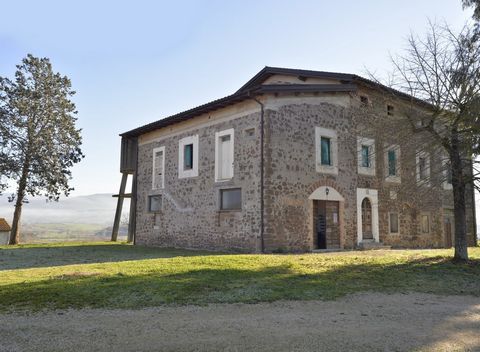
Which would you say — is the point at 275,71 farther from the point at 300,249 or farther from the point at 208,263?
the point at 208,263

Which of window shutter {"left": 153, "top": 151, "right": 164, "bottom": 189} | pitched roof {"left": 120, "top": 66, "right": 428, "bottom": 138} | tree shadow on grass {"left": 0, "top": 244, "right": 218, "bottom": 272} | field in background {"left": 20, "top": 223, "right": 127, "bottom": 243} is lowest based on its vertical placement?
field in background {"left": 20, "top": 223, "right": 127, "bottom": 243}

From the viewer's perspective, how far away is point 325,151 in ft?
55.9

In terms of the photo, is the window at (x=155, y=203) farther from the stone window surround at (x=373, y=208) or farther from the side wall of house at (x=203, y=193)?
the stone window surround at (x=373, y=208)

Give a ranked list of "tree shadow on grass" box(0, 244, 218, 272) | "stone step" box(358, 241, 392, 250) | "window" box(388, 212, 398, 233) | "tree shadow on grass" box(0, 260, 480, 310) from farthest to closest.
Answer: "window" box(388, 212, 398, 233) < "stone step" box(358, 241, 392, 250) < "tree shadow on grass" box(0, 244, 218, 272) < "tree shadow on grass" box(0, 260, 480, 310)

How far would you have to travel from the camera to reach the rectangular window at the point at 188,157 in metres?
18.7

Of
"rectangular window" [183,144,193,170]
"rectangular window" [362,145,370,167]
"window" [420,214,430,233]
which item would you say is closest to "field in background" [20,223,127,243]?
"rectangular window" [183,144,193,170]

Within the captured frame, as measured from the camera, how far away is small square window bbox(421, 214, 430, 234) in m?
21.3

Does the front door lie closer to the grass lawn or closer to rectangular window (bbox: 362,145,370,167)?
rectangular window (bbox: 362,145,370,167)

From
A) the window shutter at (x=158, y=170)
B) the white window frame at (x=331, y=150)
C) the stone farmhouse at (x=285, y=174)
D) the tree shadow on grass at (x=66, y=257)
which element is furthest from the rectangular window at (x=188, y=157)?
the white window frame at (x=331, y=150)

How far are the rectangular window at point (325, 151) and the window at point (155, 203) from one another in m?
8.31

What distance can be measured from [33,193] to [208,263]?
60.9ft

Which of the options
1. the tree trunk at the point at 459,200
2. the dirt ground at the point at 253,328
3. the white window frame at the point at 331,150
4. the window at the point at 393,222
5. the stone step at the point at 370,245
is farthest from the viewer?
the window at the point at 393,222

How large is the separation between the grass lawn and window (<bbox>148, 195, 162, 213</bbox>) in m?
9.39

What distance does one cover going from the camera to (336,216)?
17.1 m
